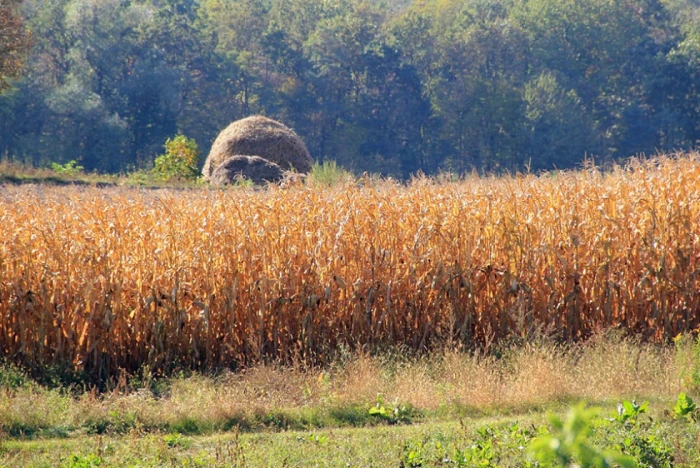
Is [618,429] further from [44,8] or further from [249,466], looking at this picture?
[44,8]

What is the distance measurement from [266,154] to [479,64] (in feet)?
94.9

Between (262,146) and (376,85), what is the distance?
2589 cm

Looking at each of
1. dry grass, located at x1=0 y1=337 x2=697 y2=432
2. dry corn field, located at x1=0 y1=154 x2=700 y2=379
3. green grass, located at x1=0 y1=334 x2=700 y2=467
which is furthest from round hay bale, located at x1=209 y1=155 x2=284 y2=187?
dry grass, located at x1=0 y1=337 x2=697 y2=432

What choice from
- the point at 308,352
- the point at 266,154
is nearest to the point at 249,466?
the point at 308,352

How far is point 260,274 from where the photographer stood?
331 inches

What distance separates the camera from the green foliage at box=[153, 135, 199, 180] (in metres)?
26.2

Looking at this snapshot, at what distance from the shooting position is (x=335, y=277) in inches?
330

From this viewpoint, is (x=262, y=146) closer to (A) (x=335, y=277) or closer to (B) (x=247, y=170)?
(B) (x=247, y=170)

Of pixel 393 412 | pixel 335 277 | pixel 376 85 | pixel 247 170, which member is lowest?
pixel 393 412

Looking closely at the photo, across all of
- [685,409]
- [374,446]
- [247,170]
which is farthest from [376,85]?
[374,446]

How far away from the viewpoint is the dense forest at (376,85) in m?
46.8

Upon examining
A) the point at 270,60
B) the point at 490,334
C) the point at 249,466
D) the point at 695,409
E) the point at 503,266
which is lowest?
the point at 249,466

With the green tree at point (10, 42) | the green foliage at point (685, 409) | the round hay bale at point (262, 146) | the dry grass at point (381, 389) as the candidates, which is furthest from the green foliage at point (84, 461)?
the green tree at point (10, 42)

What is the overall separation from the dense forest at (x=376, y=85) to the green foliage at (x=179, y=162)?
18.3 m
